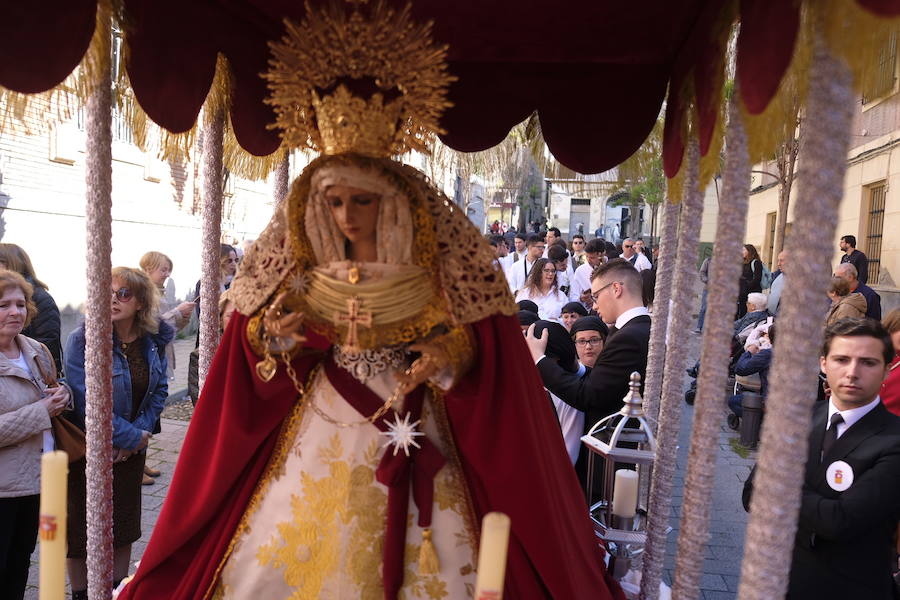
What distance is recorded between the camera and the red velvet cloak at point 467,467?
6.67ft

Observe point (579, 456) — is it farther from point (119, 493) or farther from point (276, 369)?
point (119, 493)

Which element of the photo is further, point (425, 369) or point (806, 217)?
point (425, 369)

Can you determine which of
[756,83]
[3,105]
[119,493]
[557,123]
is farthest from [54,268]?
[756,83]

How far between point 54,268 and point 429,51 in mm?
7858

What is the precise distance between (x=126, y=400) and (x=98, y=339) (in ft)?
3.22

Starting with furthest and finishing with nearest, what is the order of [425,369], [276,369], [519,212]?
[519,212] → [276,369] → [425,369]

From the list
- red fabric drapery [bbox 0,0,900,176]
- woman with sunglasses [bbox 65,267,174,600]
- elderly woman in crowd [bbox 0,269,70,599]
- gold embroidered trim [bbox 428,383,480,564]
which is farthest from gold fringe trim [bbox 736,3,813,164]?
elderly woman in crowd [bbox 0,269,70,599]

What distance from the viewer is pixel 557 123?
3203mm

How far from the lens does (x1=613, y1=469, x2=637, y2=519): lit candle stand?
2.60 meters

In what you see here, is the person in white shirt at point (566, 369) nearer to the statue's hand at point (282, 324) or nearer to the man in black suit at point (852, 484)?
the man in black suit at point (852, 484)

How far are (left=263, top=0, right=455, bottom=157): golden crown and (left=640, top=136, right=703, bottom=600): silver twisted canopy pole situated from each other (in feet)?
3.39

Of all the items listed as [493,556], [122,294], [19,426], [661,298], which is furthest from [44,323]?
[493,556]

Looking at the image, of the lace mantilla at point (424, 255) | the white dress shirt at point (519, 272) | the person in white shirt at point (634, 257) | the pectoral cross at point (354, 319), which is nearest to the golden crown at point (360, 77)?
the lace mantilla at point (424, 255)

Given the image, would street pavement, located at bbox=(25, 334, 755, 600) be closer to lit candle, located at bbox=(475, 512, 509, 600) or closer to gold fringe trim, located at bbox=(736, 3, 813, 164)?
gold fringe trim, located at bbox=(736, 3, 813, 164)
